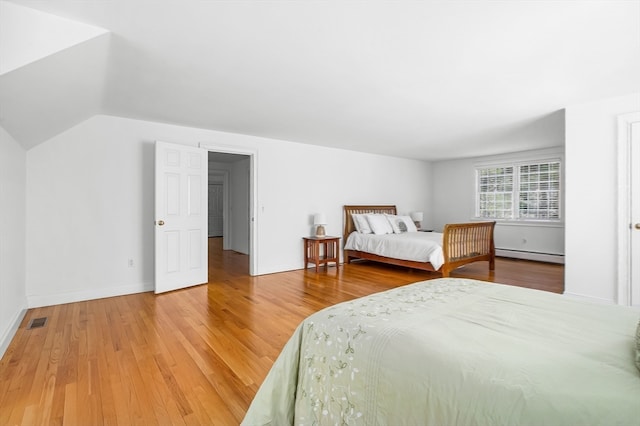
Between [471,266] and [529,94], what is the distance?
365 cm

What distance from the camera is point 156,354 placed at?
91.7 inches

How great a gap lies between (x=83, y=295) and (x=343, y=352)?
3793 mm

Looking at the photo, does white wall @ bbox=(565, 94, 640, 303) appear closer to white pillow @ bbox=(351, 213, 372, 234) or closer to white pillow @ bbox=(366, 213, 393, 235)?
white pillow @ bbox=(366, 213, 393, 235)

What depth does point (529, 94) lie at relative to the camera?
3139 mm

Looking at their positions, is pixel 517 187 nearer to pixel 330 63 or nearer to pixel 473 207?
pixel 473 207

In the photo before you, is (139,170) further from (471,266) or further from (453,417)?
(471,266)

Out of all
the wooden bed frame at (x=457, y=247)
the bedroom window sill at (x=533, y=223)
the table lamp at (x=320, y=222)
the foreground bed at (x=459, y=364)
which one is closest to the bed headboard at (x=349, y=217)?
the wooden bed frame at (x=457, y=247)

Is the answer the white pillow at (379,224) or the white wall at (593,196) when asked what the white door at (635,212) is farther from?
the white pillow at (379,224)

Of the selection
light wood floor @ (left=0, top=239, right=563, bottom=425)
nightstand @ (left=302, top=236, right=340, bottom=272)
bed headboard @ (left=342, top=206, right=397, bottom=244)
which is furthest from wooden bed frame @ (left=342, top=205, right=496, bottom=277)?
light wood floor @ (left=0, top=239, right=563, bottom=425)

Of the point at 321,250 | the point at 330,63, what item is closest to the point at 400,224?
the point at 321,250

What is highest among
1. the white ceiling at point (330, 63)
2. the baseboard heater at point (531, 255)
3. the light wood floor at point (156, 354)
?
the white ceiling at point (330, 63)

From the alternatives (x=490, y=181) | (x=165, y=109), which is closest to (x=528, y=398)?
(x=165, y=109)

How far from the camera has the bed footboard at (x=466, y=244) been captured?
470 centimetres

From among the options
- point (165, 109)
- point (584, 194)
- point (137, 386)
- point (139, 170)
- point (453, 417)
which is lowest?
point (137, 386)
